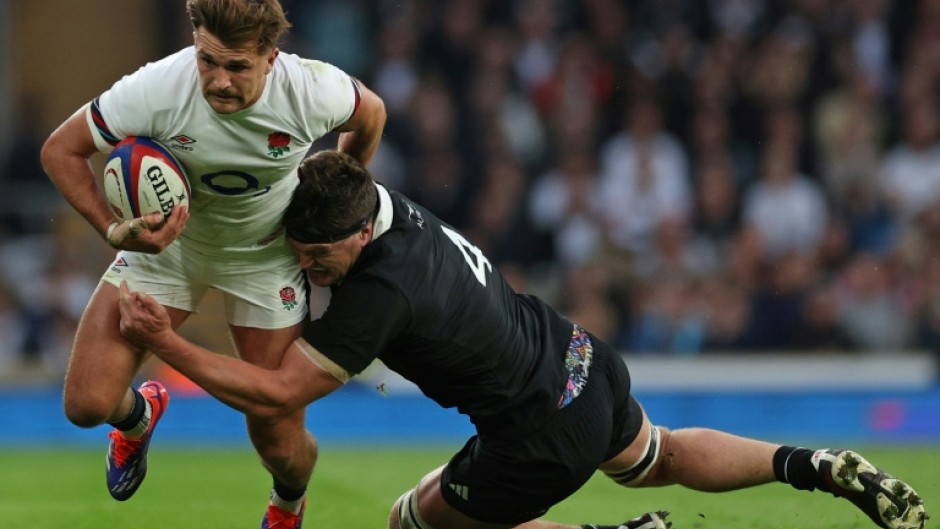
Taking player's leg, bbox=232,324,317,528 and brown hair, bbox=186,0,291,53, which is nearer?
brown hair, bbox=186,0,291,53

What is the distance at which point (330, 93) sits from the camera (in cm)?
562

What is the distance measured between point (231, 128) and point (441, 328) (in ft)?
3.42

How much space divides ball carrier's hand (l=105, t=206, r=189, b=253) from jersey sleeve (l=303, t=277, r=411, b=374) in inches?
24.9

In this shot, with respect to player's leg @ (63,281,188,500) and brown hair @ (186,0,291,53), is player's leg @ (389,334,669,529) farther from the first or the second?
brown hair @ (186,0,291,53)

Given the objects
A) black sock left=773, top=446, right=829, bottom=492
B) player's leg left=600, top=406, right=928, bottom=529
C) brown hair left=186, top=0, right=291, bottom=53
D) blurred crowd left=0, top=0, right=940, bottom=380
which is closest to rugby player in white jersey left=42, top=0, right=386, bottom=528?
brown hair left=186, top=0, right=291, bottom=53

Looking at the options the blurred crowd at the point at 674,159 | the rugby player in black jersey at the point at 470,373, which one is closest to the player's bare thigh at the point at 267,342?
the rugby player in black jersey at the point at 470,373

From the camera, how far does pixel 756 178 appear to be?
1311cm

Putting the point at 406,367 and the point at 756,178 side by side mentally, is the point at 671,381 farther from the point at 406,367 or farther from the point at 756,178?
the point at 406,367

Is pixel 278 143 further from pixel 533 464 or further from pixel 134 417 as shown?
pixel 533 464

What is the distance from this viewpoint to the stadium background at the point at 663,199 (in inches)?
467

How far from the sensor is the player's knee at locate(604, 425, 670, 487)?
19.3 feet

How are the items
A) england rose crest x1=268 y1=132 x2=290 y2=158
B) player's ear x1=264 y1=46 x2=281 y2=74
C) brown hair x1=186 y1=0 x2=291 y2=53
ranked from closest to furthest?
brown hair x1=186 y1=0 x2=291 y2=53
player's ear x1=264 y1=46 x2=281 y2=74
england rose crest x1=268 y1=132 x2=290 y2=158

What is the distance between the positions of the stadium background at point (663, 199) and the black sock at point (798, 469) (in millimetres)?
5499

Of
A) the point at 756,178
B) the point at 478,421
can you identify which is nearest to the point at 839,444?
the point at 756,178
